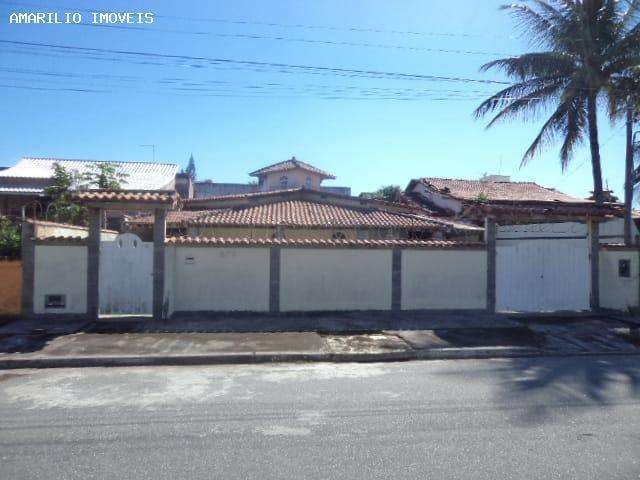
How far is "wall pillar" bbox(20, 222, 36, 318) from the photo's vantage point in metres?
10.5

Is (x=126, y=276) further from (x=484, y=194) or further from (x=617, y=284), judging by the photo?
(x=484, y=194)

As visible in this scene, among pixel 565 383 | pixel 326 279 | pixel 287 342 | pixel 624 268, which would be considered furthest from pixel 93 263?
pixel 624 268

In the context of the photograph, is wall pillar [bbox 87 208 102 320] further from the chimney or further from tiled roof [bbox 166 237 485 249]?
the chimney

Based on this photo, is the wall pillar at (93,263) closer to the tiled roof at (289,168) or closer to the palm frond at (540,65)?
the palm frond at (540,65)

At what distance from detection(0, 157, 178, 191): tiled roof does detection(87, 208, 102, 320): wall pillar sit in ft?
52.4

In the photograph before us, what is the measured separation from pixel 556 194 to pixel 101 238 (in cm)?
2770

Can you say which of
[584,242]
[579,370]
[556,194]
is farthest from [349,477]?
[556,194]

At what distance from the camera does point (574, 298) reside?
12.3m

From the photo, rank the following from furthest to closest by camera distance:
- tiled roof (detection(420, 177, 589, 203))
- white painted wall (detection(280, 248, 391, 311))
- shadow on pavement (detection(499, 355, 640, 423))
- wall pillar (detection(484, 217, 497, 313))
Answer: tiled roof (detection(420, 177, 589, 203)) < wall pillar (detection(484, 217, 497, 313)) < white painted wall (detection(280, 248, 391, 311)) < shadow on pavement (detection(499, 355, 640, 423))

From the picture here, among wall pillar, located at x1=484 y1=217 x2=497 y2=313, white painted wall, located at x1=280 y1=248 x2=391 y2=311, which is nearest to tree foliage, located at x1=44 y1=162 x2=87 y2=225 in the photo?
white painted wall, located at x1=280 y1=248 x2=391 y2=311

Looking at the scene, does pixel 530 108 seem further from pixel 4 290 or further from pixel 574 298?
pixel 4 290

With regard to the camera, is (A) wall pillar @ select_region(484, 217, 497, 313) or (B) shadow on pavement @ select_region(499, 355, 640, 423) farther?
(A) wall pillar @ select_region(484, 217, 497, 313)

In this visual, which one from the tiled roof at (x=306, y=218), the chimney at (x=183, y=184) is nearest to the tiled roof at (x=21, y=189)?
the tiled roof at (x=306, y=218)

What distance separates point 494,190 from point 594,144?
41.4 ft
